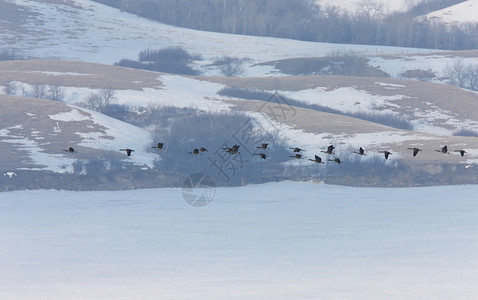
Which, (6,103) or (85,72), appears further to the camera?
(85,72)

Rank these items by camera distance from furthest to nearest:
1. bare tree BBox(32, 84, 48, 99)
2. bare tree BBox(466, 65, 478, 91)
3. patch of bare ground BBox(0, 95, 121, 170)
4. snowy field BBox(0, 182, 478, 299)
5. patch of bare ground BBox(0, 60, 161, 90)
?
Answer: bare tree BBox(466, 65, 478, 91)
patch of bare ground BBox(0, 60, 161, 90)
bare tree BBox(32, 84, 48, 99)
patch of bare ground BBox(0, 95, 121, 170)
snowy field BBox(0, 182, 478, 299)

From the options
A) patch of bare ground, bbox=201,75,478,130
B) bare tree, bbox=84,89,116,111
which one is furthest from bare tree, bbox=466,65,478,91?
bare tree, bbox=84,89,116,111

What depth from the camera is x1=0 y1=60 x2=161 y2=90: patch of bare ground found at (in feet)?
321

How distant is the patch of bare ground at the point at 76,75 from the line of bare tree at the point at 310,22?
60.0m

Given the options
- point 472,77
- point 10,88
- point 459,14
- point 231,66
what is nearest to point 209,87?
point 10,88

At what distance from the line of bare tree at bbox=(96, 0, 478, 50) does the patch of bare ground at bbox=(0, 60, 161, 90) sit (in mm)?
60001

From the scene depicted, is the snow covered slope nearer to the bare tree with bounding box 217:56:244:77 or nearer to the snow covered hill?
the snow covered hill

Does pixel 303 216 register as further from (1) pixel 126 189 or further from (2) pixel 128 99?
(2) pixel 128 99

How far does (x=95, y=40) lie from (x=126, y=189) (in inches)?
3071

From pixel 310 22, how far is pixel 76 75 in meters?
74.1

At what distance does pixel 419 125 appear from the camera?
93.1 m

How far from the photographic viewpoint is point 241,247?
40375 millimetres

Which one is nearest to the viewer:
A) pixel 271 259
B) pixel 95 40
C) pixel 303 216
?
pixel 271 259

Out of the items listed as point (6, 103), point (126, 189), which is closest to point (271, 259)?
point (126, 189)
